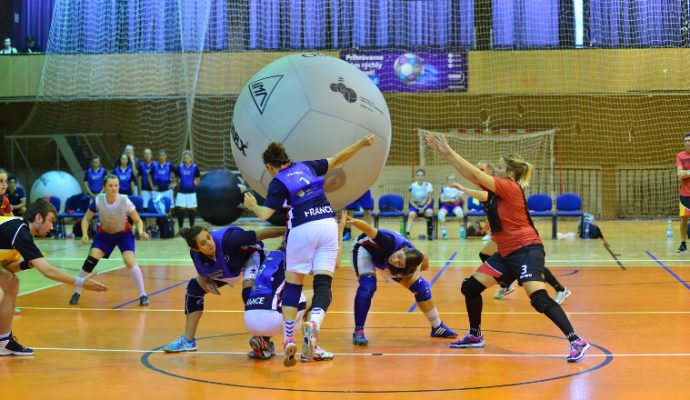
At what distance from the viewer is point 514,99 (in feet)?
78.7

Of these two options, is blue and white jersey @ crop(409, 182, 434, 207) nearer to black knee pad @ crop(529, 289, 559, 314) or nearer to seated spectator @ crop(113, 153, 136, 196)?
seated spectator @ crop(113, 153, 136, 196)

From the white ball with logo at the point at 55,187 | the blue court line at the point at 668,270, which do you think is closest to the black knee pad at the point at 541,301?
the blue court line at the point at 668,270

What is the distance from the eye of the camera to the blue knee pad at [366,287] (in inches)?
291

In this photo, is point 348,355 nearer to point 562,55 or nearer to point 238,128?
point 238,128

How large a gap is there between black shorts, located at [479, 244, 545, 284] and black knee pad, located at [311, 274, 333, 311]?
1433 mm

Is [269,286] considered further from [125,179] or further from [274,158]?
[125,179]

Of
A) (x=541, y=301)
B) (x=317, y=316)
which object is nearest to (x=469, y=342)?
(x=541, y=301)

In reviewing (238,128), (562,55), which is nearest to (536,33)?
(562,55)

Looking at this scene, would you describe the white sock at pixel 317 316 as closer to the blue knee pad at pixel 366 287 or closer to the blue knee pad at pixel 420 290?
the blue knee pad at pixel 366 287

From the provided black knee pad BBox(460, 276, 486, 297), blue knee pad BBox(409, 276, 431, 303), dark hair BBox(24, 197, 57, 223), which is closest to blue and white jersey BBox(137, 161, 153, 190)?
dark hair BBox(24, 197, 57, 223)

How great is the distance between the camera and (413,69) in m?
22.9

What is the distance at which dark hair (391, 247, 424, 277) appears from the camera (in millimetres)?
7156

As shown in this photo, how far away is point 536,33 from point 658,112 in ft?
13.5

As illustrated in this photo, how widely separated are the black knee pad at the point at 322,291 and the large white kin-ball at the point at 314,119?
7.56ft
